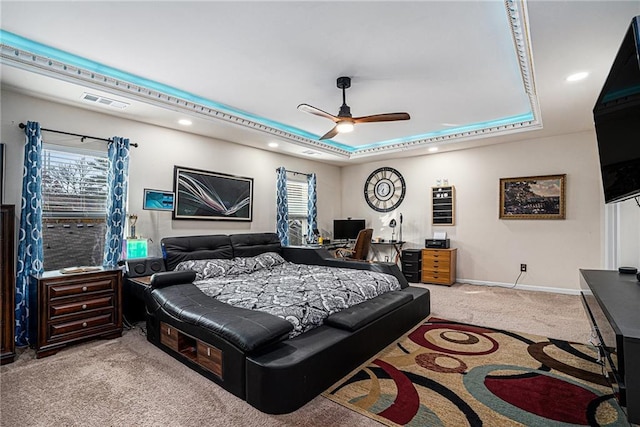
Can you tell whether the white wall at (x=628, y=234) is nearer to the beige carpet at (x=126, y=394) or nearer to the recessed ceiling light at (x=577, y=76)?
the beige carpet at (x=126, y=394)

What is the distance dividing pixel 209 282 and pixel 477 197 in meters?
4.80

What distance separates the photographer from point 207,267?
3.88m

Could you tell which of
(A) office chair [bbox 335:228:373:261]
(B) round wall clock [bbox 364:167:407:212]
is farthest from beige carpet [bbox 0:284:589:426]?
(B) round wall clock [bbox 364:167:407:212]

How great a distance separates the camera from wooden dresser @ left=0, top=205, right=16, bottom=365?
8.64 feet

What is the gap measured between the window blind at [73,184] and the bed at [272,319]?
93cm

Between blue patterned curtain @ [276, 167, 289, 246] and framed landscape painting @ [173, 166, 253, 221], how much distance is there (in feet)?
1.80

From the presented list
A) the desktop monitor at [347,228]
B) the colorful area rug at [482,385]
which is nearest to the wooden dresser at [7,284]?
the colorful area rug at [482,385]

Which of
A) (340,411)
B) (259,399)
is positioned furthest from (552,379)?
(259,399)

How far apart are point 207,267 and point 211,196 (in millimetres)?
1362

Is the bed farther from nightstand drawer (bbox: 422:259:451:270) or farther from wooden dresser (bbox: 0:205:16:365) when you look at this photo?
nightstand drawer (bbox: 422:259:451:270)

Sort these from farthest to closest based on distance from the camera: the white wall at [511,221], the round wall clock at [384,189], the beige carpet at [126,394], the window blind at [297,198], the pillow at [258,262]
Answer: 1. the round wall clock at [384,189]
2. the window blind at [297,198]
3. the white wall at [511,221]
4. the pillow at [258,262]
5. the beige carpet at [126,394]

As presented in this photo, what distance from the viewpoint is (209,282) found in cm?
350

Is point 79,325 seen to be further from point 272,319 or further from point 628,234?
point 628,234

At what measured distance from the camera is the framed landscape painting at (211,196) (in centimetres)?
452
